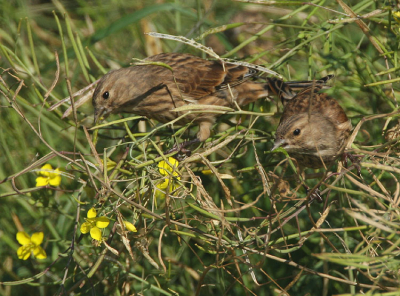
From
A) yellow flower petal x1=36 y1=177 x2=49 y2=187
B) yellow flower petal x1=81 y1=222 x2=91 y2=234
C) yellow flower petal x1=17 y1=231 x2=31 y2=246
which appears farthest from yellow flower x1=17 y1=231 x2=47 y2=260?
yellow flower petal x1=81 y1=222 x2=91 y2=234

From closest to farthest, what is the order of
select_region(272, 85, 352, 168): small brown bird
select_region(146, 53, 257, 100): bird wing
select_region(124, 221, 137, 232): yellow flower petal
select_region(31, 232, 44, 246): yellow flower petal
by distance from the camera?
1. select_region(124, 221, 137, 232): yellow flower petal
2. select_region(272, 85, 352, 168): small brown bird
3. select_region(31, 232, 44, 246): yellow flower petal
4. select_region(146, 53, 257, 100): bird wing

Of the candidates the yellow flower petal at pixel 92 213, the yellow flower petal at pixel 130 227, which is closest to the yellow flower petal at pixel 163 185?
the yellow flower petal at pixel 130 227

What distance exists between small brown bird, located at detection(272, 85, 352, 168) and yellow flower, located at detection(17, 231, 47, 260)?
1.71m

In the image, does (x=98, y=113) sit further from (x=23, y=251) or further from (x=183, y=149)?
(x=23, y=251)

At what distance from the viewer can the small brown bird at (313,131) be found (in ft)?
10.8

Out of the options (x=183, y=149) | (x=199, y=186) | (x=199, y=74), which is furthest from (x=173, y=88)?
(x=199, y=186)

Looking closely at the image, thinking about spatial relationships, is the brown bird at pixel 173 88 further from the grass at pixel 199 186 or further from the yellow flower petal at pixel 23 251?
the yellow flower petal at pixel 23 251

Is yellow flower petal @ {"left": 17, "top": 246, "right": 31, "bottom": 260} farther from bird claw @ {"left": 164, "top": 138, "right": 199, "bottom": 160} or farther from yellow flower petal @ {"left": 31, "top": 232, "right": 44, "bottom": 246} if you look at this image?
bird claw @ {"left": 164, "top": 138, "right": 199, "bottom": 160}

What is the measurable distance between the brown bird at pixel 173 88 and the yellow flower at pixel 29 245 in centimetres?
99

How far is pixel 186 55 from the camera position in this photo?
4.17 m

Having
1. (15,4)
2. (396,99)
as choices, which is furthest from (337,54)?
(15,4)

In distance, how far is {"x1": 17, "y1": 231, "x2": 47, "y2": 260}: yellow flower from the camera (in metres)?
3.44

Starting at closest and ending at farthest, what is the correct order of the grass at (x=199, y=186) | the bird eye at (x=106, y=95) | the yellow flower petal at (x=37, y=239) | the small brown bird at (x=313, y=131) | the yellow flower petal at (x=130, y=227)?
the yellow flower petal at (x=130, y=227) < the grass at (x=199, y=186) < the small brown bird at (x=313, y=131) < the yellow flower petal at (x=37, y=239) < the bird eye at (x=106, y=95)

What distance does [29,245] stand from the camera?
3471 mm
